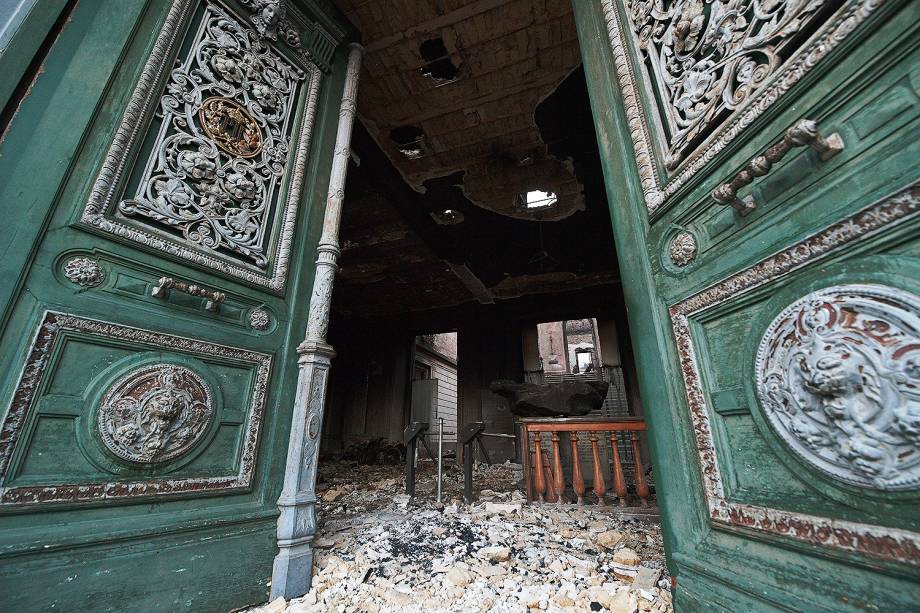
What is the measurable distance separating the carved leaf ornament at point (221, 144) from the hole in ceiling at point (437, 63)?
1.72 meters

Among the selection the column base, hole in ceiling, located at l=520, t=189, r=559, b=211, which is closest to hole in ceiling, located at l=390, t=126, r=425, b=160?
hole in ceiling, located at l=520, t=189, r=559, b=211

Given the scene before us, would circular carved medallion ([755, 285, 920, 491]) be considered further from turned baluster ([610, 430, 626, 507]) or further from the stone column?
turned baluster ([610, 430, 626, 507])

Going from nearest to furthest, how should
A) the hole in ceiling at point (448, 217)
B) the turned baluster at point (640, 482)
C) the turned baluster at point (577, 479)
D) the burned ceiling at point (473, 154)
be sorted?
1. the turned baluster at point (640, 482)
2. the turned baluster at point (577, 479)
3. the burned ceiling at point (473, 154)
4. the hole in ceiling at point (448, 217)

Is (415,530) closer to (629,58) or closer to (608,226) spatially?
(629,58)

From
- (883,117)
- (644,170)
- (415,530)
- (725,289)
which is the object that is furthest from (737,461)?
(415,530)

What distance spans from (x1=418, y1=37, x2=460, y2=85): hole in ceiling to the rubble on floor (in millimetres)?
4213

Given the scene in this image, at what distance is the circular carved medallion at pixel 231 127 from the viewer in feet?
6.32

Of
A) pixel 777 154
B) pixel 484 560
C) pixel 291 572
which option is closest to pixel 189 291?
pixel 291 572

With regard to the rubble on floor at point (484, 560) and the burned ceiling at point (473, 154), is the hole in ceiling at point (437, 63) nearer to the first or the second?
the burned ceiling at point (473, 154)

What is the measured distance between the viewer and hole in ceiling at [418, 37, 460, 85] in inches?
138

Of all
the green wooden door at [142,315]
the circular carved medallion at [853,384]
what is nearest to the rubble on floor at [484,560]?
the green wooden door at [142,315]

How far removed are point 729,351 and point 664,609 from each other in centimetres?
105

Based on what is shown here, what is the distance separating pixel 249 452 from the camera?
1.70 meters

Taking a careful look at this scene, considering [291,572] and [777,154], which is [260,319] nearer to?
[291,572]
